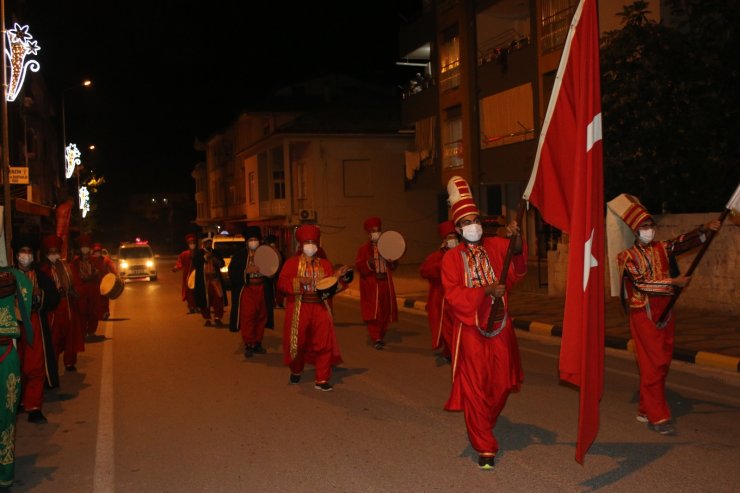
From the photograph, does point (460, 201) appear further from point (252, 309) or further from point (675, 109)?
point (675, 109)

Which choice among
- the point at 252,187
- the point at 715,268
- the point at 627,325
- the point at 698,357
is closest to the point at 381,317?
the point at 627,325

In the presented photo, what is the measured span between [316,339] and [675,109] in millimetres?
10357

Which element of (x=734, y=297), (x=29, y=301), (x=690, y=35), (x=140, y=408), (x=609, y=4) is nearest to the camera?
(x=29, y=301)

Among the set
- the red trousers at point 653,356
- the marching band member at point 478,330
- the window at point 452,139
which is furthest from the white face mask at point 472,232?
the window at point 452,139

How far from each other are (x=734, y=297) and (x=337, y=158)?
92.3 feet

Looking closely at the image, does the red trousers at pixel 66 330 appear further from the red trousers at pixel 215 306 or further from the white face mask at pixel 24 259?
the red trousers at pixel 215 306

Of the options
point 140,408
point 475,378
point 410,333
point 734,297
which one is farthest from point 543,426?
point 734,297

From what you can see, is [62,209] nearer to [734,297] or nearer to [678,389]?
[678,389]

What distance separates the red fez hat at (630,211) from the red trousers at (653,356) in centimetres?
69

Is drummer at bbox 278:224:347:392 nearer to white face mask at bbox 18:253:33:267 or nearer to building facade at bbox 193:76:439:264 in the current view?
white face mask at bbox 18:253:33:267

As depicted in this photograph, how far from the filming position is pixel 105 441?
287 inches

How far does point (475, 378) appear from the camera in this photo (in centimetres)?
611

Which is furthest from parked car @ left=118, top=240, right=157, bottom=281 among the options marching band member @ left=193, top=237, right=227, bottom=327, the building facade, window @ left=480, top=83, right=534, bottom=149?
marching band member @ left=193, top=237, right=227, bottom=327

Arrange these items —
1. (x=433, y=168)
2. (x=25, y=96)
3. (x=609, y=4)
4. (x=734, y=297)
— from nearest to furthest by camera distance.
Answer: (x=734, y=297), (x=609, y=4), (x=433, y=168), (x=25, y=96)
